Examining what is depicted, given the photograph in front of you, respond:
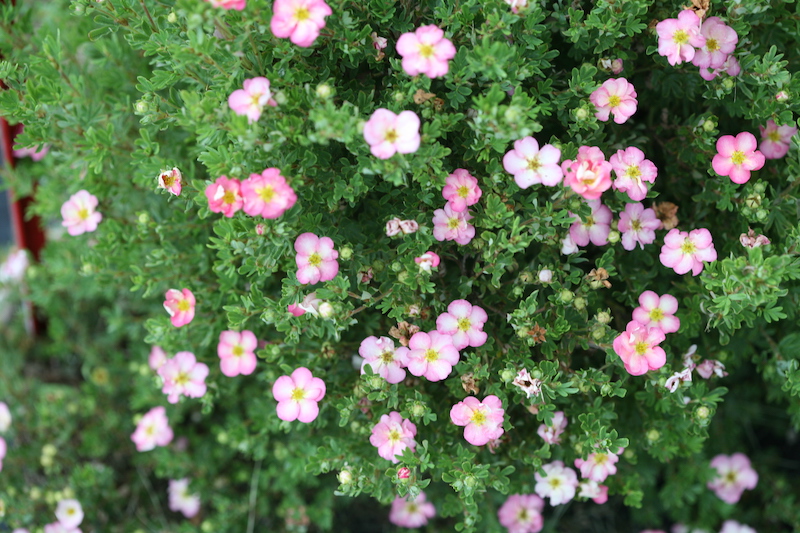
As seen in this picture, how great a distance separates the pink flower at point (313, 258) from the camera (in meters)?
1.73

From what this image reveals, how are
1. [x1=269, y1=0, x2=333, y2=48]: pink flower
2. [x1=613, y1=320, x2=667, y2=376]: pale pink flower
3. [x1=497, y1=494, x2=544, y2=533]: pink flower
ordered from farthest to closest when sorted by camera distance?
1. [x1=497, y1=494, x2=544, y2=533]: pink flower
2. [x1=613, y1=320, x2=667, y2=376]: pale pink flower
3. [x1=269, y1=0, x2=333, y2=48]: pink flower

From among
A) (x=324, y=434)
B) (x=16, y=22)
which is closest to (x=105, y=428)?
(x=324, y=434)

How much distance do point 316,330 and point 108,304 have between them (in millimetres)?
1953

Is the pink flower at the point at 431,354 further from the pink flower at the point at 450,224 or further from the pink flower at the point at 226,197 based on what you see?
the pink flower at the point at 226,197

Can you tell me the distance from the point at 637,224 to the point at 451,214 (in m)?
0.56

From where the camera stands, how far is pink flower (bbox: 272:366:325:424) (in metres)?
1.88

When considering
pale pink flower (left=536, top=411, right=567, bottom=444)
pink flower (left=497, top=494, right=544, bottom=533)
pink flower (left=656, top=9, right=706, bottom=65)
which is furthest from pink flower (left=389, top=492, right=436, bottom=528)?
pink flower (left=656, top=9, right=706, bottom=65)

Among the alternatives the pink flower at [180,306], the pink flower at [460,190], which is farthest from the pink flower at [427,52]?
the pink flower at [180,306]

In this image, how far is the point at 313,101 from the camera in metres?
1.62

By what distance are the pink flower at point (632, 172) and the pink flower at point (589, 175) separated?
0.14 meters

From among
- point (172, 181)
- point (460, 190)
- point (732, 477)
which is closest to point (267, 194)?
point (172, 181)

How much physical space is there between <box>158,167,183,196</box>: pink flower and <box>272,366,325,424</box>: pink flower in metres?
0.60

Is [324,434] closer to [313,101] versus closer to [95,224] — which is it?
[95,224]

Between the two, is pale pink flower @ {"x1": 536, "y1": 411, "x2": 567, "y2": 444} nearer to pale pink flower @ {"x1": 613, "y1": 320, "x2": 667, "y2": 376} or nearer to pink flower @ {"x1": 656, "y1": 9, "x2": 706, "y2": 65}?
pale pink flower @ {"x1": 613, "y1": 320, "x2": 667, "y2": 376}
